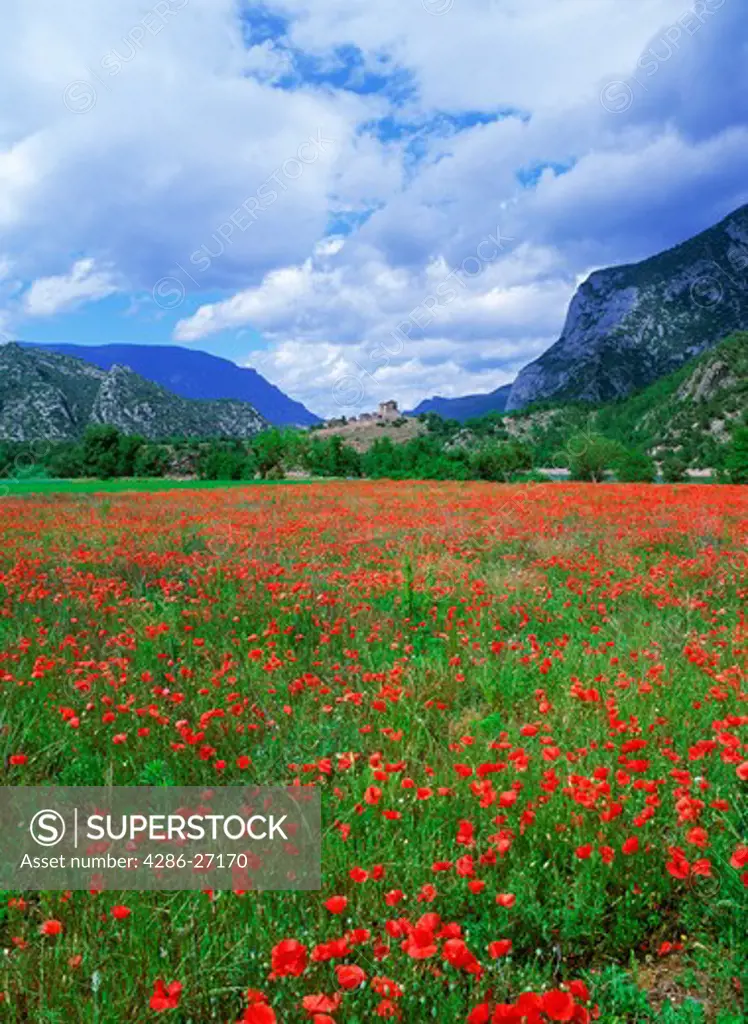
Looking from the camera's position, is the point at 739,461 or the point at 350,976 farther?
the point at 739,461

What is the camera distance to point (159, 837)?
2846 millimetres

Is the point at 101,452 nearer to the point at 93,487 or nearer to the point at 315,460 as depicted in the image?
the point at 315,460

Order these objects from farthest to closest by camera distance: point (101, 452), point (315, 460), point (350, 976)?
point (315, 460) < point (101, 452) < point (350, 976)

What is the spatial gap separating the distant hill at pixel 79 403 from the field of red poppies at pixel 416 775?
128 m

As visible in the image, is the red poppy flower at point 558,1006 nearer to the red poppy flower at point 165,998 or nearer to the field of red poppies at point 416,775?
the field of red poppies at point 416,775

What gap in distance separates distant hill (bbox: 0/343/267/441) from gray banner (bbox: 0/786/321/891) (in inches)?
5124

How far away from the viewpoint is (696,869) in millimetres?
2383

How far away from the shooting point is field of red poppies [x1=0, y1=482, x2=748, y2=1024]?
6.82ft

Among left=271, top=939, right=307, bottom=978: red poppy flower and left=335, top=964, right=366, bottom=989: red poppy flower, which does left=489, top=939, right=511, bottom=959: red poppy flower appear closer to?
left=335, top=964, right=366, bottom=989: red poppy flower

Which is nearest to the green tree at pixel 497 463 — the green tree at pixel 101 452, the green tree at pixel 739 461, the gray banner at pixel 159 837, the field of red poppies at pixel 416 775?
the green tree at pixel 739 461

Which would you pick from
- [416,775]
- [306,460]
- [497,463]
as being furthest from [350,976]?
[306,460]

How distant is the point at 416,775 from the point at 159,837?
Answer: 1.29 m

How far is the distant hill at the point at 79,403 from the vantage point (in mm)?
121812

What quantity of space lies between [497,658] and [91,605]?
424 cm
